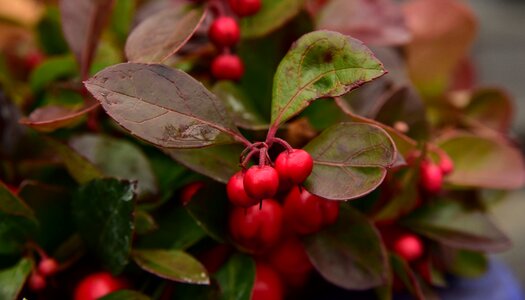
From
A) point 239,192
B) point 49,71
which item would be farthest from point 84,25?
point 239,192

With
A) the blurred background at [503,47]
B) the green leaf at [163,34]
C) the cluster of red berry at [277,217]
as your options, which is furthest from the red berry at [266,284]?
the blurred background at [503,47]

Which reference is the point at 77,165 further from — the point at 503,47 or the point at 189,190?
the point at 503,47

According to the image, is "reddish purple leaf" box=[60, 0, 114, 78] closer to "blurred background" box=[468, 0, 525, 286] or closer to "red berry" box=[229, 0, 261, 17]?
"red berry" box=[229, 0, 261, 17]

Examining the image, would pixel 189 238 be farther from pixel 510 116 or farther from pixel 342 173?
pixel 510 116

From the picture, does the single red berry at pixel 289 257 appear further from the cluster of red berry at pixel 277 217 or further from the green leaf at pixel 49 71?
the green leaf at pixel 49 71

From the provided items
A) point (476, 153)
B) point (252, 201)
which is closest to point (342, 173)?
point (252, 201)
